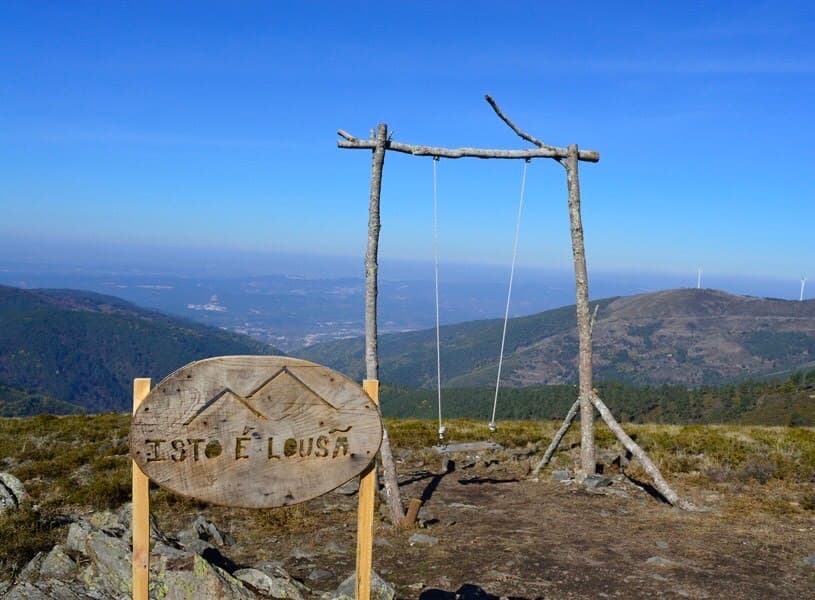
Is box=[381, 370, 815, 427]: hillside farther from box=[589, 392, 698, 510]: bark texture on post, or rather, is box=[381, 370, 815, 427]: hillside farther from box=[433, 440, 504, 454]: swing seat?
box=[589, 392, 698, 510]: bark texture on post

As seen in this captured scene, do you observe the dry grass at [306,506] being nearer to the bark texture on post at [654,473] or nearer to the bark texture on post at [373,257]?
the bark texture on post at [654,473]

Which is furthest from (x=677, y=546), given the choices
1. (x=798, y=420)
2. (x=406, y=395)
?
(x=406, y=395)

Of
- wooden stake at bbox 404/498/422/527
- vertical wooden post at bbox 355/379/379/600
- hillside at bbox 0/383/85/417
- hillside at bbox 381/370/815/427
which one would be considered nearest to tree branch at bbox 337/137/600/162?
wooden stake at bbox 404/498/422/527

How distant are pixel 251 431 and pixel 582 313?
9816 mm

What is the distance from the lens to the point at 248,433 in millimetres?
4180

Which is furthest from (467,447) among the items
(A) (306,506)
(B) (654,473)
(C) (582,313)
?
(A) (306,506)

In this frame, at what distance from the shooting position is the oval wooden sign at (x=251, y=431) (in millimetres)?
4055

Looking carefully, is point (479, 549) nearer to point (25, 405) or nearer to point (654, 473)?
point (654, 473)

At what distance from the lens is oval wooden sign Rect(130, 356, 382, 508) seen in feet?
13.3

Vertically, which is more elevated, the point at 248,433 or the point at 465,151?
the point at 465,151

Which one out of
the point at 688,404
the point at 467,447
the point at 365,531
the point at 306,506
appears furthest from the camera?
the point at 688,404

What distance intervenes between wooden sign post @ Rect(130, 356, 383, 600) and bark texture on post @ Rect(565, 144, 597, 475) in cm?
872

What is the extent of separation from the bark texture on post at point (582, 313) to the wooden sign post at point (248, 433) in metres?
8.72

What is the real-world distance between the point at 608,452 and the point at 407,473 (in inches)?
→ 220
